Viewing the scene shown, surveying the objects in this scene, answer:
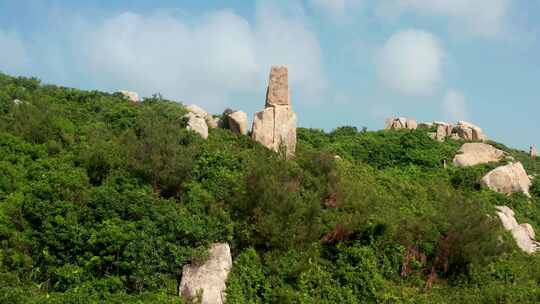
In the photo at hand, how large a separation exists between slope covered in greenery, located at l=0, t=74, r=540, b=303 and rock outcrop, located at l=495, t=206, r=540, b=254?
154cm

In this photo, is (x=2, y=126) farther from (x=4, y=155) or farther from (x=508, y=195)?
(x=508, y=195)

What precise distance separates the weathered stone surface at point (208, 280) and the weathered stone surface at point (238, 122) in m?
8.96

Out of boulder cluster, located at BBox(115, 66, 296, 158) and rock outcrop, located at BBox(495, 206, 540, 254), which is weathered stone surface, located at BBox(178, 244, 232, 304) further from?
rock outcrop, located at BBox(495, 206, 540, 254)

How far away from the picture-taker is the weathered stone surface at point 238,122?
910 inches

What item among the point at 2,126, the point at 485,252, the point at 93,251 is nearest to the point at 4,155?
the point at 2,126

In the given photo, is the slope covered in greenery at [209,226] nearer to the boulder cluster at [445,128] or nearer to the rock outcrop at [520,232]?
the rock outcrop at [520,232]

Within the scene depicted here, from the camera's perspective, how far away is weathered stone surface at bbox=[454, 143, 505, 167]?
30.7m

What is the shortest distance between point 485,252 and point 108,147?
1157 cm

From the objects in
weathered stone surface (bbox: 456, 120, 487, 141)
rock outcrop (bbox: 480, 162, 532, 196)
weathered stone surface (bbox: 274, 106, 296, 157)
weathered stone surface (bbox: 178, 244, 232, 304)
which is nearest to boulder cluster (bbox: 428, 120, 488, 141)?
weathered stone surface (bbox: 456, 120, 487, 141)

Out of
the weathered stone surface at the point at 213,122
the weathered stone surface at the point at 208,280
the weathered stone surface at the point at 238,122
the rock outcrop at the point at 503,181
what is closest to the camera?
the weathered stone surface at the point at 208,280

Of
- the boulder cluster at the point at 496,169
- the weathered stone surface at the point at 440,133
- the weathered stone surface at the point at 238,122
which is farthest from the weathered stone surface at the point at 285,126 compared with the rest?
the weathered stone surface at the point at 440,133

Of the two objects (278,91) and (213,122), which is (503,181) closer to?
(278,91)

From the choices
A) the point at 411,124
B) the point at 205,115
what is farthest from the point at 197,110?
the point at 411,124

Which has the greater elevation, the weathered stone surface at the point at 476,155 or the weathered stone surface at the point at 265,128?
the weathered stone surface at the point at 476,155
